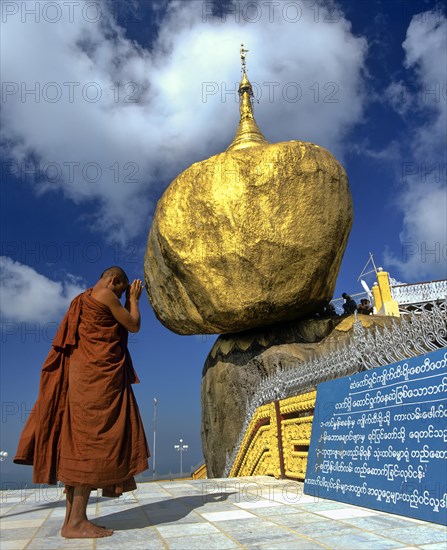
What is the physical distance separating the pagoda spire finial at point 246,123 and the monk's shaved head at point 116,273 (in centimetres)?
1022

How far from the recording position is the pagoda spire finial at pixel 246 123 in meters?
13.4

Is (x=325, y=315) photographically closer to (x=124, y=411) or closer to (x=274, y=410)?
(x=274, y=410)

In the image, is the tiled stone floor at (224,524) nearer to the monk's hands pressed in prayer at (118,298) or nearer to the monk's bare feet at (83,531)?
the monk's bare feet at (83,531)

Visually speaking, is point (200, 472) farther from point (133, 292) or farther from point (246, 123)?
point (133, 292)

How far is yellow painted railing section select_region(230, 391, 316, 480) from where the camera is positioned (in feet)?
18.4

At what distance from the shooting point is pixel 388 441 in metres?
3.56

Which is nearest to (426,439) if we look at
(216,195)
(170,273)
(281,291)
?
(281,291)

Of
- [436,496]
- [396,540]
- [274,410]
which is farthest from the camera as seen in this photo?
[274,410]

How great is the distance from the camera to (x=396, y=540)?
259cm

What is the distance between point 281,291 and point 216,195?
2.75 metres

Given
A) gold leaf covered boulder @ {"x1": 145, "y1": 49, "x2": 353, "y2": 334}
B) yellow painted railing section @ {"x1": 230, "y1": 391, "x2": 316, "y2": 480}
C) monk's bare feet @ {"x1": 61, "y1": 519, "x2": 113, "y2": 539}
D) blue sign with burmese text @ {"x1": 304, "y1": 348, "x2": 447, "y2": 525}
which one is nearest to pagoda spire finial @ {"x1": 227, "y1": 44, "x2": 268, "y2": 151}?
gold leaf covered boulder @ {"x1": 145, "y1": 49, "x2": 353, "y2": 334}

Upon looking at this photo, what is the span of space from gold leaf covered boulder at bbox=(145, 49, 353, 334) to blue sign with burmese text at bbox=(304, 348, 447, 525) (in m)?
6.07

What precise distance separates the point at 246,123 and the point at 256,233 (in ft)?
17.2

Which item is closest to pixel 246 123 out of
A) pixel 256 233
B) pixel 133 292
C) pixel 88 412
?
pixel 256 233
